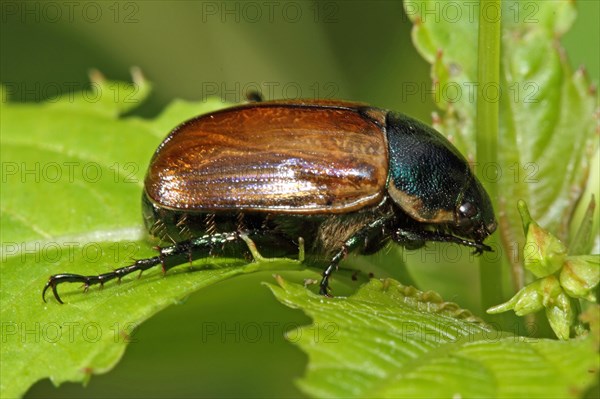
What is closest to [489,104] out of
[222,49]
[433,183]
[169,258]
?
[433,183]

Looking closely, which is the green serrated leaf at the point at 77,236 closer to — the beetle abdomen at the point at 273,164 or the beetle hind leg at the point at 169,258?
the beetle hind leg at the point at 169,258

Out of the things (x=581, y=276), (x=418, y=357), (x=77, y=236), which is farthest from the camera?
(x=77, y=236)

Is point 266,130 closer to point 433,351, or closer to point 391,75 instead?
point 433,351

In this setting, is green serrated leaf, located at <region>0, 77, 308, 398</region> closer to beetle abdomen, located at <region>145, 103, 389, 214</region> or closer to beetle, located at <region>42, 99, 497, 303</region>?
beetle, located at <region>42, 99, 497, 303</region>

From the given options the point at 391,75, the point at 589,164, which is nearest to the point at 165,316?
the point at 589,164

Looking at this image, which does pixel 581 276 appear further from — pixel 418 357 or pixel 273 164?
pixel 273 164

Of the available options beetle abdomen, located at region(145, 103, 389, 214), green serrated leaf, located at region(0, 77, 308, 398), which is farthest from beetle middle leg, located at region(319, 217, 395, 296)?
green serrated leaf, located at region(0, 77, 308, 398)
